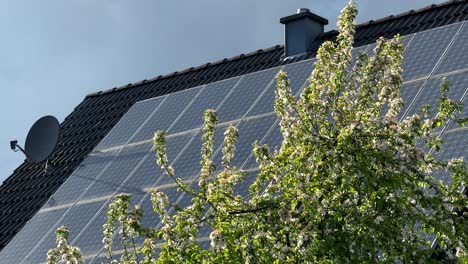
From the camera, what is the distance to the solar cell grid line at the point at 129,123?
2064cm

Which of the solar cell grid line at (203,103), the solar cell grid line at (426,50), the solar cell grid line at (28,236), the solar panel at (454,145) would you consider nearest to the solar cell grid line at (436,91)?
the solar cell grid line at (426,50)

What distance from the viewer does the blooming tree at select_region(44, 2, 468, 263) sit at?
11.4 meters

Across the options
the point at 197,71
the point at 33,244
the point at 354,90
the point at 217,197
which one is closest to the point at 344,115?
the point at 354,90

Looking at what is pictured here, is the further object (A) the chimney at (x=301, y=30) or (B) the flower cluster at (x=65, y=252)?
(A) the chimney at (x=301, y=30)

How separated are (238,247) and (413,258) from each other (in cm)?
139

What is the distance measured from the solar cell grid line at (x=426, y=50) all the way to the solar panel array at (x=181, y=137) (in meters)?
0.01

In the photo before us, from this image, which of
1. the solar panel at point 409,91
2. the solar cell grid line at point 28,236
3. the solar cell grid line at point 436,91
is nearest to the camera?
the solar cell grid line at point 436,91

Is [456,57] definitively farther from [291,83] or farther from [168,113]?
[168,113]

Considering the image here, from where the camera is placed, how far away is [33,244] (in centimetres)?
1866

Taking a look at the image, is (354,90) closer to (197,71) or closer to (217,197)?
(217,197)

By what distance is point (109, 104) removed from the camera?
23906 millimetres

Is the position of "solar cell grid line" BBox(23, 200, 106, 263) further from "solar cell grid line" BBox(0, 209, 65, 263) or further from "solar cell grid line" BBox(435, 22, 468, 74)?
"solar cell grid line" BBox(435, 22, 468, 74)

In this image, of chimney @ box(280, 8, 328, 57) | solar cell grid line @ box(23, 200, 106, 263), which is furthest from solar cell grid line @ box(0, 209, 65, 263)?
chimney @ box(280, 8, 328, 57)

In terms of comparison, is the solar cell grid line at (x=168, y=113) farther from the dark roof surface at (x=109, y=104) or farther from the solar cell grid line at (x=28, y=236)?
the solar cell grid line at (x=28, y=236)
